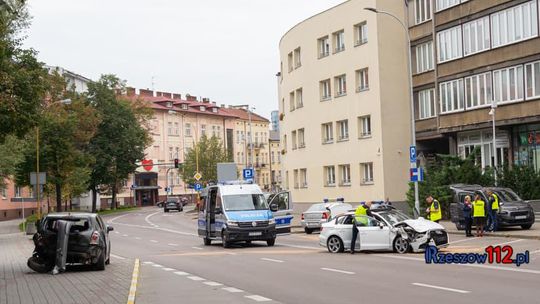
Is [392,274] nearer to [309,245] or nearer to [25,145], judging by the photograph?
[309,245]

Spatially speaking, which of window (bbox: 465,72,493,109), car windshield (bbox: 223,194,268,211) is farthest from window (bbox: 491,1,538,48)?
car windshield (bbox: 223,194,268,211)

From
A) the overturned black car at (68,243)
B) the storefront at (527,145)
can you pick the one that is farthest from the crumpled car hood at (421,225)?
the storefront at (527,145)

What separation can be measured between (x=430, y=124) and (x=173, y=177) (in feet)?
240

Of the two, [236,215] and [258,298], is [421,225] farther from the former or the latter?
[258,298]

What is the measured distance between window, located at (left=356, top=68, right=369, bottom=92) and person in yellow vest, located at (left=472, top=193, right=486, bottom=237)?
23.8 metres

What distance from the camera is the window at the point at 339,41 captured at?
54625 millimetres

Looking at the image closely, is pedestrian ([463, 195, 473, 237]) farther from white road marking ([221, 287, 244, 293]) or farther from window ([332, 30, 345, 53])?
window ([332, 30, 345, 53])

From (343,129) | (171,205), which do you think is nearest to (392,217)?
(343,129)

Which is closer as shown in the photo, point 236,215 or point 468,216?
point 236,215

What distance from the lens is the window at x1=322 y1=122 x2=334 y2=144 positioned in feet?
184

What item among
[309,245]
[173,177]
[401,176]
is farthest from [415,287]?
[173,177]

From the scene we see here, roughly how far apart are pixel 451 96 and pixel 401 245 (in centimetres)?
2388

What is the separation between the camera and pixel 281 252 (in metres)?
25.8

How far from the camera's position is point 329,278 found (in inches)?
652
